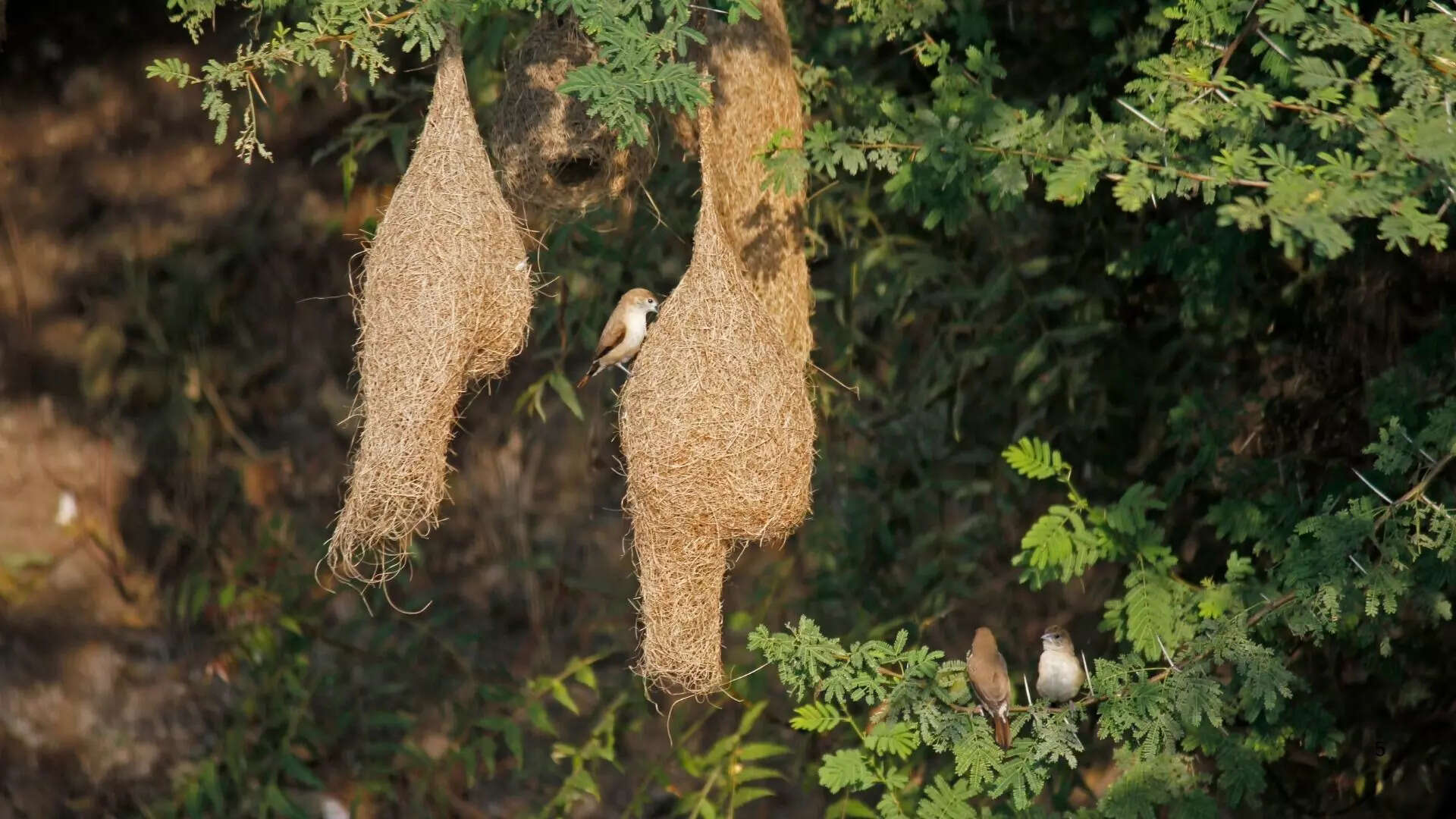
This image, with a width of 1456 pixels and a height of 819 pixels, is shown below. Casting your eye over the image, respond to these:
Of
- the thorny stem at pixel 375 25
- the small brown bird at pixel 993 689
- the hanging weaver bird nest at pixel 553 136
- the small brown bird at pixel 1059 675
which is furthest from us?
the small brown bird at pixel 1059 675

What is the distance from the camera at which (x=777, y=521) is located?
12.1 ft

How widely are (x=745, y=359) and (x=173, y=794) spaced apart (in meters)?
4.04

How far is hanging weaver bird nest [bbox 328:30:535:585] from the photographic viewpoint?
3.50 metres

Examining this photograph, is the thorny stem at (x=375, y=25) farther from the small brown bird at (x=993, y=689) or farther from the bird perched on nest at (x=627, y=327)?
the small brown bird at (x=993, y=689)

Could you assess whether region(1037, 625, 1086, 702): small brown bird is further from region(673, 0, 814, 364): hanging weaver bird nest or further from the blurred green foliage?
region(673, 0, 814, 364): hanging weaver bird nest

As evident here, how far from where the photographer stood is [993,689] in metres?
3.83

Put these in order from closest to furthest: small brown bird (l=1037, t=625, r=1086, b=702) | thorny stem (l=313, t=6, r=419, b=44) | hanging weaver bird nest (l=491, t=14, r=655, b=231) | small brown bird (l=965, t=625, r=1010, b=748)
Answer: thorny stem (l=313, t=6, r=419, b=44)
small brown bird (l=965, t=625, r=1010, b=748)
hanging weaver bird nest (l=491, t=14, r=655, b=231)
small brown bird (l=1037, t=625, r=1086, b=702)

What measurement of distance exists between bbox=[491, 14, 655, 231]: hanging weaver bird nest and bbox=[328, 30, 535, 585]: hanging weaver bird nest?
357 millimetres

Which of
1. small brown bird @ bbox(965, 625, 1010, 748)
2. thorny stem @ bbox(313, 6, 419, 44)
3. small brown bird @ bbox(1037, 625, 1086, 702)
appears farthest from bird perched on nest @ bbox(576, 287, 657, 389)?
small brown bird @ bbox(1037, 625, 1086, 702)

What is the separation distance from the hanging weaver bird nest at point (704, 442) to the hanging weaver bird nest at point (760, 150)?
0.18 metres

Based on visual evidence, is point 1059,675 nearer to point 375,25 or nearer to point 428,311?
point 428,311

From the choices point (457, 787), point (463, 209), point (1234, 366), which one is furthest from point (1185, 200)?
point (457, 787)

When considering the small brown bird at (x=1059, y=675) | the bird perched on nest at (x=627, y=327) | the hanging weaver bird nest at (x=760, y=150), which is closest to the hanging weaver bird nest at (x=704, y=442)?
the hanging weaver bird nest at (x=760, y=150)

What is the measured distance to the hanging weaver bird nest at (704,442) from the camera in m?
3.57
